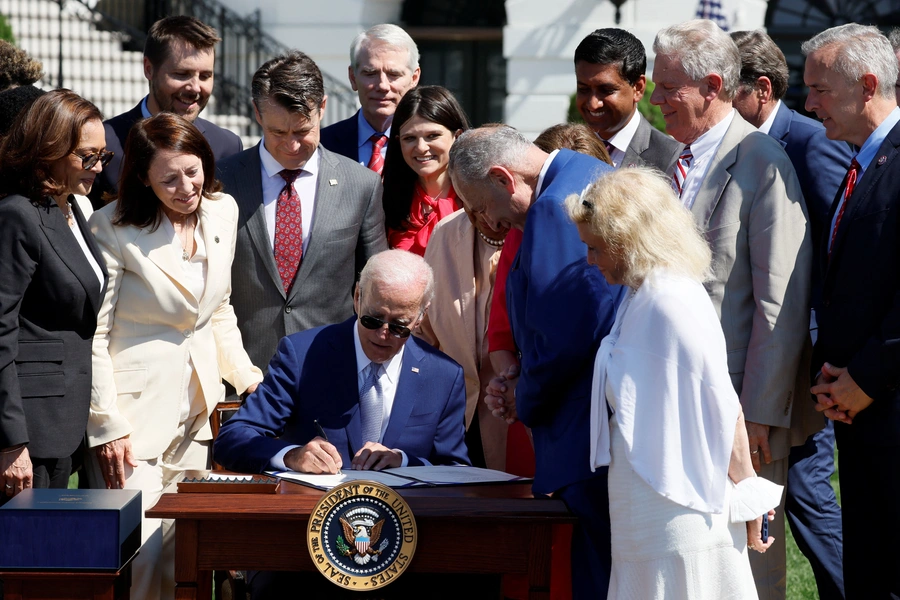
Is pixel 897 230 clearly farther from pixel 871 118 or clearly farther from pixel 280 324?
pixel 280 324

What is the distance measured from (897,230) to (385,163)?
6.93ft

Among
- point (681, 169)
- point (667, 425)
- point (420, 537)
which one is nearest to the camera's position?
point (667, 425)

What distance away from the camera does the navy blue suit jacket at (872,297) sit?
11.0ft

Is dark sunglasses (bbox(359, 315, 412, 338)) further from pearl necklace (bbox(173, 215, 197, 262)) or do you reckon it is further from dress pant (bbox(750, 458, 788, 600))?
dress pant (bbox(750, 458, 788, 600))

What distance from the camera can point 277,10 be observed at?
13352mm

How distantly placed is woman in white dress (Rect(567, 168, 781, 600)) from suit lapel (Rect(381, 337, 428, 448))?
87cm

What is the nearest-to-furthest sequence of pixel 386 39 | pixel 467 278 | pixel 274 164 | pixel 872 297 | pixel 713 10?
pixel 872 297 < pixel 467 278 < pixel 274 164 < pixel 386 39 < pixel 713 10

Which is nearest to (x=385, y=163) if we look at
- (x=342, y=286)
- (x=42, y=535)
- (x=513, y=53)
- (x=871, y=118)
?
(x=342, y=286)

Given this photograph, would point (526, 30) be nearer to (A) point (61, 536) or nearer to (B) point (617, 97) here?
(B) point (617, 97)

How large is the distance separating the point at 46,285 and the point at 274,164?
119cm

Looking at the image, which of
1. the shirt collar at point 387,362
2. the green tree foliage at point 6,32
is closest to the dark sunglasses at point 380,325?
the shirt collar at point 387,362

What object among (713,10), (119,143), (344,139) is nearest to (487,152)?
(344,139)

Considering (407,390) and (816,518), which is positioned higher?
(407,390)

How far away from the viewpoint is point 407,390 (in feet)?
11.8
